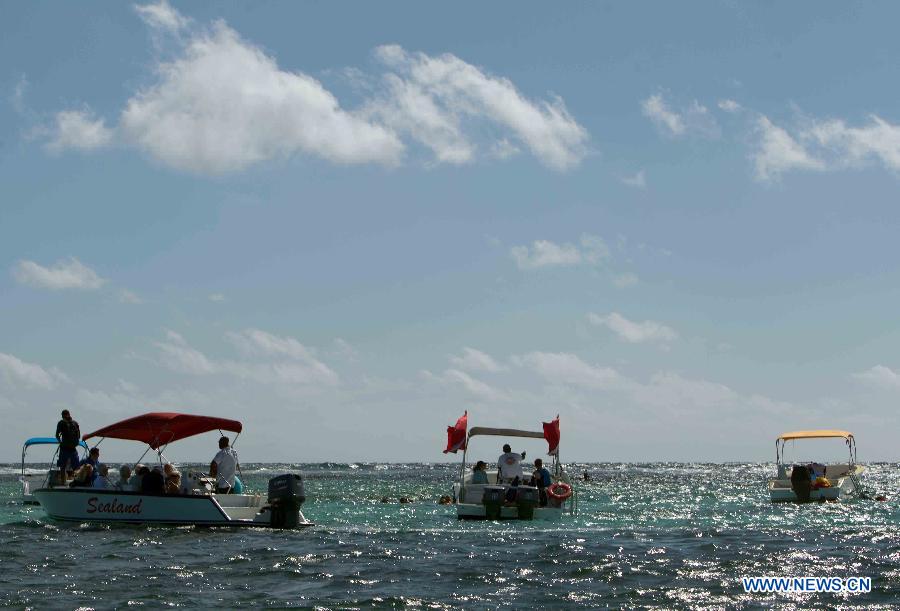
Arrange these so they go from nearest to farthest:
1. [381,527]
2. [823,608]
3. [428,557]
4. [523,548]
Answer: [823,608] < [428,557] < [523,548] < [381,527]

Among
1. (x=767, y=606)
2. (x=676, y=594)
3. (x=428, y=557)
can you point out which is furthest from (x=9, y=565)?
(x=767, y=606)

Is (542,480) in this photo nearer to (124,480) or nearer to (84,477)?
(124,480)

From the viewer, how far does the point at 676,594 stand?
16.9 meters

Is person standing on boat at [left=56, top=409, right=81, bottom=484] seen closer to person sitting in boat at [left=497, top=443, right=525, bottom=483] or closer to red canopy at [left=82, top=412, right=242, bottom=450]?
red canopy at [left=82, top=412, right=242, bottom=450]

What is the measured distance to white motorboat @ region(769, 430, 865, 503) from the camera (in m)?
45.1

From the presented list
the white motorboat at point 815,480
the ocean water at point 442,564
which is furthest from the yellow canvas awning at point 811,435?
the ocean water at point 442,564

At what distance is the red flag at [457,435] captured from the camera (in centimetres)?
3434

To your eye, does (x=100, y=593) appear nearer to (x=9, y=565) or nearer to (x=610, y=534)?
(x=9, y=565)

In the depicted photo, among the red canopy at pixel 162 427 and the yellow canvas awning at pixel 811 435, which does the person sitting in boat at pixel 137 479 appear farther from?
the yellow canvas awning at pixel 811 435

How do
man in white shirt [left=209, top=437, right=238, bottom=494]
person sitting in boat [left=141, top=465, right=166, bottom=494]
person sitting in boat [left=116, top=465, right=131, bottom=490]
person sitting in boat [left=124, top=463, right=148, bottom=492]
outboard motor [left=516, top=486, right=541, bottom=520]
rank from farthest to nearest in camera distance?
outboard motor [left=516, top=486, right=541, bottom=520], man in white shirt [left=209, top=437, right=238, bottom=494], person sitting in boat [left=116, top=465, right=131, bottom=490], person sitting in boat [left=124, top=463, right=148, bottom=492], person sitting in boat [left=141, top=465, right=166, bottom=494]

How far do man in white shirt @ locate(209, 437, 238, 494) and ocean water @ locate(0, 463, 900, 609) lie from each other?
2164mm

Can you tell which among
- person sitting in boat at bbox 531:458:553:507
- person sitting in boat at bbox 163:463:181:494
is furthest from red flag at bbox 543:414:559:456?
person sitting in boat at bbox 163:463:181:494

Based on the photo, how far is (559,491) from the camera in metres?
32.9

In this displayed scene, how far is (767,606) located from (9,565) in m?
13.6
